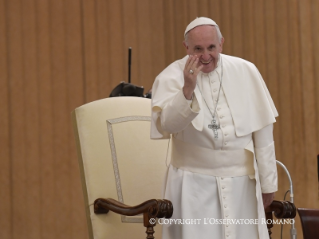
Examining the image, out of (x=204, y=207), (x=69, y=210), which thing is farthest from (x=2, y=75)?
(x=204, y=207)

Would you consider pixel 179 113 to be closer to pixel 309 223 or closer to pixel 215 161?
pixel 215 161

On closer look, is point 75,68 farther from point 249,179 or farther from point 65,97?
point 249,179

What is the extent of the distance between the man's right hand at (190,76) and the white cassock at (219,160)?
67 mm

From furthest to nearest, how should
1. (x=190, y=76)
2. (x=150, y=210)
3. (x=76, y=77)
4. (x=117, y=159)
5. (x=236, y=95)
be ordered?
(x=76, y=77), (x=117, y=159), (x=236, y=95), (x=150, y=210), (x=190, y=76)

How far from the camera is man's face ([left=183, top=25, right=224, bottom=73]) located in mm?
2861

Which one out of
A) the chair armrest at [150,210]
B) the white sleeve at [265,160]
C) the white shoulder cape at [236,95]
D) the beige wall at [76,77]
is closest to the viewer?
the chair armrest at [150,210]

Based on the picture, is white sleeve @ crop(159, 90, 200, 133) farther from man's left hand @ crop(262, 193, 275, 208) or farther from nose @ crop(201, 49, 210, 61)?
man's left hand @ crop(262, 193, 275, 208)

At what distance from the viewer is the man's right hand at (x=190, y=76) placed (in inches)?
102

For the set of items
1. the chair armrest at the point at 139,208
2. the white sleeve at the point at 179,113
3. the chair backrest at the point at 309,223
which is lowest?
the chair backrest at the point at 309,223

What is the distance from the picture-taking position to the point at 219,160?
9.37 feet

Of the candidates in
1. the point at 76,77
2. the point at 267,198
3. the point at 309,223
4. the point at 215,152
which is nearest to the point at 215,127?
the point at 215,152

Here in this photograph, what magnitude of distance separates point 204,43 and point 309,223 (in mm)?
1076

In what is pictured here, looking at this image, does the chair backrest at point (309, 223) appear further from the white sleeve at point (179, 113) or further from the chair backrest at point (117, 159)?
the chair backrest at point (117, 159)

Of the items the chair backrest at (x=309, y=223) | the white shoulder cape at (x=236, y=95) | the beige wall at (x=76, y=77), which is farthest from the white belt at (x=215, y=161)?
the beige wall at (x=76, y=77)
